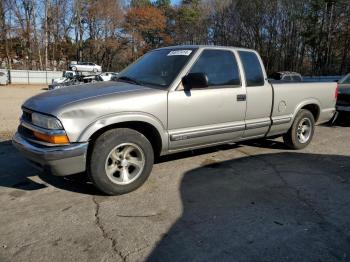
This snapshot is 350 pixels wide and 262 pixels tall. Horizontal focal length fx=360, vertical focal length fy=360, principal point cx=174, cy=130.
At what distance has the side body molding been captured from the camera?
13.3 feet

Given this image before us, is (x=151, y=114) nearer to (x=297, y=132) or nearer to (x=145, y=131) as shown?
(x=145, y=131)

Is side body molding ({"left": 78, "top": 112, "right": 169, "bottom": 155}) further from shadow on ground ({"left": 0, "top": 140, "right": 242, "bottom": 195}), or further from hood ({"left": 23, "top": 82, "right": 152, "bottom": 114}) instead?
shadow on ground ({"left": 0, "top": 140, "right": 242, "bottom": 195})

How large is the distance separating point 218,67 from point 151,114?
4.75ft

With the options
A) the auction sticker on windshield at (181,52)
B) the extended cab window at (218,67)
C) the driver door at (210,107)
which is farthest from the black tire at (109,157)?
the auction sticker on windshield at (181,52)

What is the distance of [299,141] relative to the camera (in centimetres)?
677

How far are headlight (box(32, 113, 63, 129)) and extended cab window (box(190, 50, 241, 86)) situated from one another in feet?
6.50

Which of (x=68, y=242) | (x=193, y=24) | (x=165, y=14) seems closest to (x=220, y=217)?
(x=68, y=242)

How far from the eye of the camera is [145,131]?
15.6 ft

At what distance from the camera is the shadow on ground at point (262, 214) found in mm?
3150

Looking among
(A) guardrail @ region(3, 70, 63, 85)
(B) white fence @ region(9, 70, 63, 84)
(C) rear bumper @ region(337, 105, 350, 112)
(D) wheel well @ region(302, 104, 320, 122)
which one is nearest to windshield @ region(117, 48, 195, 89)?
(D) wheel well @ region(302, 104, 320, 122)

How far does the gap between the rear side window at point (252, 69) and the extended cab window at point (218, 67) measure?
0.22 m

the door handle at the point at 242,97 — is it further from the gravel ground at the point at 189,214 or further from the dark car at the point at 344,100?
the dark car at the point at 344,100

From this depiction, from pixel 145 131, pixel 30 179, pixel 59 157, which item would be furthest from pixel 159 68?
pixel 30 179

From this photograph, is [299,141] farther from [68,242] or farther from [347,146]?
[68,242]
